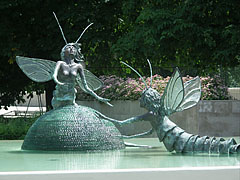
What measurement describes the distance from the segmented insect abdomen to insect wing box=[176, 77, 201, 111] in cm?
60

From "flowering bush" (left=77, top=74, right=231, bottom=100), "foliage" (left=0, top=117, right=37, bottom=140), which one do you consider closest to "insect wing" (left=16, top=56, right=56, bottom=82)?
"foliage" (left=0, top=117, right=37, bottom=140)

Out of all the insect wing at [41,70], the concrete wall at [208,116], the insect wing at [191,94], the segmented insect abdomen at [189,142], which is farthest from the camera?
the concrete wall at [208,116]

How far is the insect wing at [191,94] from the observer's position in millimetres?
9874

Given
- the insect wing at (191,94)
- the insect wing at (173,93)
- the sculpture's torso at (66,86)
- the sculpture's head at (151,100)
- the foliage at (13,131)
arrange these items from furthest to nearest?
the foliage at (13,131), the insect wing at (191,94), the sculpture's torso at (66,86), the sculpture's head at (151,100), the insect wing at (173,93)

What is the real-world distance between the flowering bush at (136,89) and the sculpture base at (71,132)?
7790 millimetres

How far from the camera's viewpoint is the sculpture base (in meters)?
9.36

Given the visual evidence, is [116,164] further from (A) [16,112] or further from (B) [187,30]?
(A) [16,112]

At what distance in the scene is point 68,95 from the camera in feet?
32.2

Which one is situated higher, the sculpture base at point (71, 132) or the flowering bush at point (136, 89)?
→ the flowering bush at point (136, 89)

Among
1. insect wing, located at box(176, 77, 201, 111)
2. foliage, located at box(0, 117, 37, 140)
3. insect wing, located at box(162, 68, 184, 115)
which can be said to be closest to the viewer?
insect wing, located at box(162, 68, 184, 115)

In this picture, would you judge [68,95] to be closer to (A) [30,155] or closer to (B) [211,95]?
(A) [30,155]

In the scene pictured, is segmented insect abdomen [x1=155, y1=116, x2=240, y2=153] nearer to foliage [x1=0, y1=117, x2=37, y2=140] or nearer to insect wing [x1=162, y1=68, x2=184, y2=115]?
insect wing [x1=162, y1=68, x2=184, y2=115]

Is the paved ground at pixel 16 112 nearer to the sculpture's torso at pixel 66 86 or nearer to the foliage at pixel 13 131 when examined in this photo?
the foliage at pixel 13 131

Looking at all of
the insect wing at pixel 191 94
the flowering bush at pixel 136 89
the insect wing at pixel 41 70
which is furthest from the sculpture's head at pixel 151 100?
the flowering bush at pixel 136 89
